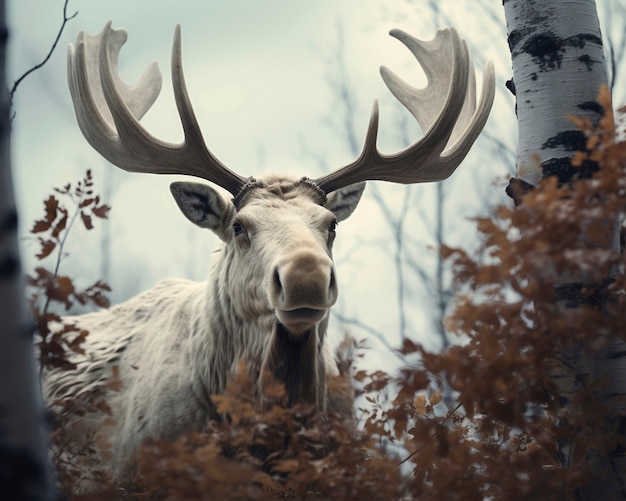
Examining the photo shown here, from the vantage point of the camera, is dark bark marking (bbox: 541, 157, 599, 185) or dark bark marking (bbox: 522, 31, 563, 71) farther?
dark bark marking (bbox: 522, 31, 563, 71)

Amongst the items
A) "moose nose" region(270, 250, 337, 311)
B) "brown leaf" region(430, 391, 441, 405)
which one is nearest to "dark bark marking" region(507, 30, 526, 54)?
"moose nose" region(270, 250, 337, 311)

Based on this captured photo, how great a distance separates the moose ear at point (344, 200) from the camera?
5.09 m

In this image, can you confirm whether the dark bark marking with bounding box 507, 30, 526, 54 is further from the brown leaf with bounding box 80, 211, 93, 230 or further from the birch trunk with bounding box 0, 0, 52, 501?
the birch trunk with bounding box 0, 0, 52, 501

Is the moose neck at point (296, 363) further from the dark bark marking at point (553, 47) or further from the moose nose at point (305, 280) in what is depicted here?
the dark bark marking at point (553, 47)

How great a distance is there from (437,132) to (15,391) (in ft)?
12.2

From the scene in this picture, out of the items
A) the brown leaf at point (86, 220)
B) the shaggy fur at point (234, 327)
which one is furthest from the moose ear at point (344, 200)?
the brown leaf at point (86, 220)

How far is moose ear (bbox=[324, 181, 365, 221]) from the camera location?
16.7ft

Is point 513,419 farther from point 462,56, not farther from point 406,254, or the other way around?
point 406,254

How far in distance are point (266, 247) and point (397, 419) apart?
181cm

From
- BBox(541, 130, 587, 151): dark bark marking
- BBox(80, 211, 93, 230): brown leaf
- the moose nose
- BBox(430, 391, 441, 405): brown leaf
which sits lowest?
BBox(430, 391, 441, 405): brown leaf

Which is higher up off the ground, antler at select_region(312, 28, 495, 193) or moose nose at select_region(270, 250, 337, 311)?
antler at select_region(312, 28, 495, 193)

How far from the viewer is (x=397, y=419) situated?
2631mm

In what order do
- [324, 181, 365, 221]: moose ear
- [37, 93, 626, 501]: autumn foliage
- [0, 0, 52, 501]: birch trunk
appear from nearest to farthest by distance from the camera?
1. [0, 0, 52, 501]: birch trunk
2. [37, 93, 626, 501]: autumn foliage
3. [324, 181, 365, 221]: moose ear

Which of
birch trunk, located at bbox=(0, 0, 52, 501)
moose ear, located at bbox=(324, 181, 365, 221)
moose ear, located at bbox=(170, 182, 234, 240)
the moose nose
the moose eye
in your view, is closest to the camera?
birch trunk, located at bbox=(0, 0, 52, 501)
